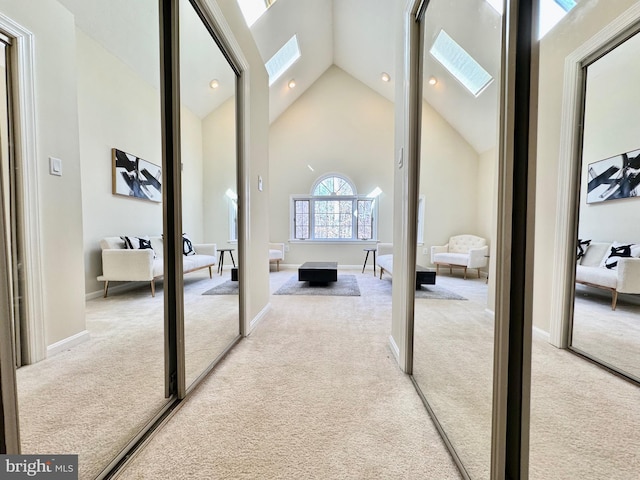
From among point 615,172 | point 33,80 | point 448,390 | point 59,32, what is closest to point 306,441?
point 448,390

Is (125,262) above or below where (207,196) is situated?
below

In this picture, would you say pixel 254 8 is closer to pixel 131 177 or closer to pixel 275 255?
pixel 131 177

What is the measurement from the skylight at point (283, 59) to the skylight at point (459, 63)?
355 cm

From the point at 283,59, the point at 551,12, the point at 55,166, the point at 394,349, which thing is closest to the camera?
the point at 551,12

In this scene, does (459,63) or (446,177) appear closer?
(459,63)

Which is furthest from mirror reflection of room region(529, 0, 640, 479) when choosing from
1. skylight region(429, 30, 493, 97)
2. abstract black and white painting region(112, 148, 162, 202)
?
abstract black and white painting region(112, 148, 162, 202)

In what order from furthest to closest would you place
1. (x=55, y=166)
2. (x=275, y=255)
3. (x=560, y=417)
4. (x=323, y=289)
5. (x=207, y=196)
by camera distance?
(x=275, y=255) → (x=323, y=289) → (x=207, y=196) → (x=55, y=166) → (x=560, y=417)

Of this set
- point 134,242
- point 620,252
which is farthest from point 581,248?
point 134,242

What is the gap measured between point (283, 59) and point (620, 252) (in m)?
5.17

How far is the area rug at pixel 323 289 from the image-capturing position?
11.2 feet

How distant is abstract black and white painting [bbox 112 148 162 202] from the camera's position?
6.90 feet

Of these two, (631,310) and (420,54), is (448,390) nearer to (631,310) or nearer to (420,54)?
(631,310)

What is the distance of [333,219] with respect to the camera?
5.99 meters

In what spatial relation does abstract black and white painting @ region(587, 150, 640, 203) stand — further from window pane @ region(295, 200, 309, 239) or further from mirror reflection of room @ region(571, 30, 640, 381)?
window pane @ region(295, 200, 309, 239)
